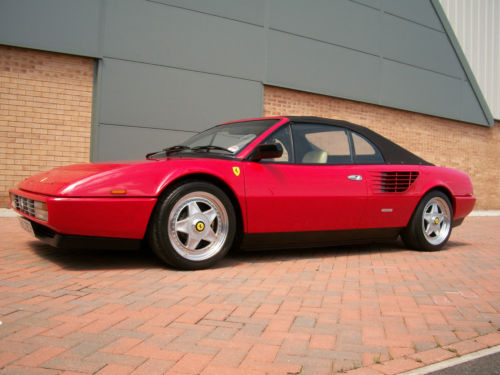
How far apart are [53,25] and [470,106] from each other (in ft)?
40.7

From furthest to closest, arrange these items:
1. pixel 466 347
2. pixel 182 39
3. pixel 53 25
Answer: pixel 182 39 < pixel 53 25 < pixel 466 347

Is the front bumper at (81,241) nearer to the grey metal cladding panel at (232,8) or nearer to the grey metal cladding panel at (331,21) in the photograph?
the grey metal cladding panel at (232,8)

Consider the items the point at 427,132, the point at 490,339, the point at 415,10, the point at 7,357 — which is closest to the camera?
the point at 7,357

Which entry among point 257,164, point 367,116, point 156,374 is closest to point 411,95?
point 367,116

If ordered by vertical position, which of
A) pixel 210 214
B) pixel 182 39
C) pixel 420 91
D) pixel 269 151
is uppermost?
pixel 420 91

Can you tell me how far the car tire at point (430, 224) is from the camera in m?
5.53

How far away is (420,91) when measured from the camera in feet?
45.5

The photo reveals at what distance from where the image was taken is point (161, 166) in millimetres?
3965

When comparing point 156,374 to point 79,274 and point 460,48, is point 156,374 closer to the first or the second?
point 79,274

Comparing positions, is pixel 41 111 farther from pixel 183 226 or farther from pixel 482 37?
pixel 482 37

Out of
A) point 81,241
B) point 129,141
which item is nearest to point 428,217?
point 81,241

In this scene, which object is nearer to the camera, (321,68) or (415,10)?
(321,68)

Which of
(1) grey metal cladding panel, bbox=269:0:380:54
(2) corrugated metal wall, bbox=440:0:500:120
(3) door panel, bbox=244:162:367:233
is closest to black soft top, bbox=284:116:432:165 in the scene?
(3) door panel, bbox=244:162:367:233

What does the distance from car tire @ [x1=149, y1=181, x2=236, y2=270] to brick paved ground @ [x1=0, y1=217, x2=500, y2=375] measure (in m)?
0.14
